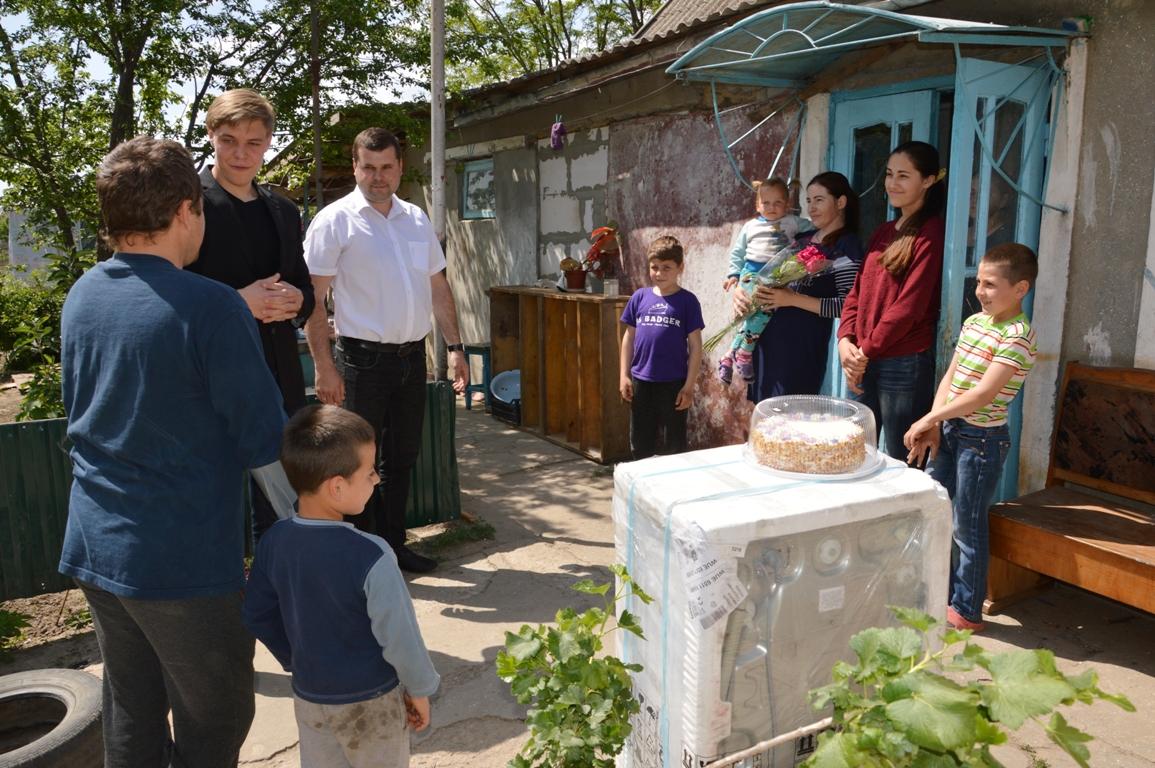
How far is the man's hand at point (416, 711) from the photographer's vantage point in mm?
2129

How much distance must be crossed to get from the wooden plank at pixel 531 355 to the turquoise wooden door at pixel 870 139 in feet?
9.85

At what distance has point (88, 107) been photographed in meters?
9.54

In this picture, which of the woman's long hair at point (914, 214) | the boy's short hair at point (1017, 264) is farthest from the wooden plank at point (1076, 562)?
the woman's long hair at point (914, 214)

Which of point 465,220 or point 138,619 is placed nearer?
point 138,619

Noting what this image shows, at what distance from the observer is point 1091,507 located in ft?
12.8

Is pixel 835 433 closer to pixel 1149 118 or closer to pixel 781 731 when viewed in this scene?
pixel 781 731

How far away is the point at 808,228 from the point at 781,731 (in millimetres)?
3341

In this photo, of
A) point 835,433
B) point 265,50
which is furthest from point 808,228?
point 265,50

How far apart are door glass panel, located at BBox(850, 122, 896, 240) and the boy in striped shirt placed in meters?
1.89

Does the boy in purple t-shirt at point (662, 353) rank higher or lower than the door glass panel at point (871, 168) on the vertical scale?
lower

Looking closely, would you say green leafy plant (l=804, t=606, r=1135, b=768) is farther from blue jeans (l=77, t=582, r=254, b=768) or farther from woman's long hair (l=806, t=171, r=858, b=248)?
woman's long hair (l=806, t=171, r=858, b=248)

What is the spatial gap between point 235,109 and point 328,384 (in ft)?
4.03

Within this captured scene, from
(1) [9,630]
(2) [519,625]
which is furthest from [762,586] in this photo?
(1) [9,630]

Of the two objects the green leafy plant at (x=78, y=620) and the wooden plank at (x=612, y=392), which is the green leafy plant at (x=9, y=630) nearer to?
the green leafy plant at (x=78, y=620)
